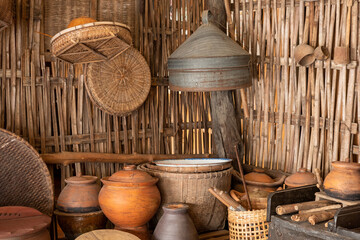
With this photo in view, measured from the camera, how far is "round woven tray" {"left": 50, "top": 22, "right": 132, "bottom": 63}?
3.67 metres

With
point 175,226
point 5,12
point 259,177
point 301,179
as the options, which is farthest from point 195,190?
point 5,12

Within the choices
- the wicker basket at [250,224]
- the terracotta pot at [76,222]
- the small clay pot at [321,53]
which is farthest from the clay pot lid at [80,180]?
the small clay pot at [321,53]

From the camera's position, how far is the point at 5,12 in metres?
3.57

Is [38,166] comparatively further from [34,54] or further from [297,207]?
[297,207]

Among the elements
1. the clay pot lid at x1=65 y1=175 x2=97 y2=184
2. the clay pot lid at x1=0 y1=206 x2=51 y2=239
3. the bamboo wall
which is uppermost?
the bamboo wall

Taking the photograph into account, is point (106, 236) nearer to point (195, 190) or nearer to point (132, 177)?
point (132, 177)

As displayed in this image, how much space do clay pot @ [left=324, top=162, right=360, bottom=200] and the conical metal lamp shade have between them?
4.13ft

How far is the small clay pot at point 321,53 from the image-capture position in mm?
4008

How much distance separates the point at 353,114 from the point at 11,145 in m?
2.82

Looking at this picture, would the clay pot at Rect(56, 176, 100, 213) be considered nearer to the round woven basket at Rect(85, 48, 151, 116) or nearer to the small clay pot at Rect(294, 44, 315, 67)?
the round woven basket at Rect(85, 48, 151, 116)

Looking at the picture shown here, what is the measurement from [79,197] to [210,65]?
1.59 metres

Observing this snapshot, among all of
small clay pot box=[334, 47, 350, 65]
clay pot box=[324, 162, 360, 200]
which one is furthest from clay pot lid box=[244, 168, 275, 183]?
small clay pot box=[334, 47, 350, 65]

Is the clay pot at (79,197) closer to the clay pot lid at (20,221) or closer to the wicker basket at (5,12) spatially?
the clay pot lid at (20,221)

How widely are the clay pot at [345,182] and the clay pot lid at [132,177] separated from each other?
1.46 m
